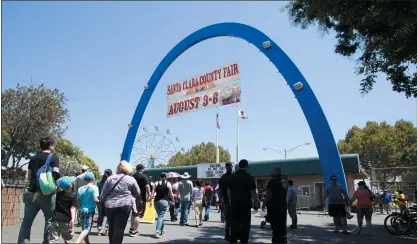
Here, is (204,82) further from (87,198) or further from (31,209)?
(31,209)

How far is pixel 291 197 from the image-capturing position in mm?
11977

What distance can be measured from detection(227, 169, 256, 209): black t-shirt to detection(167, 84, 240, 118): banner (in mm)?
14497

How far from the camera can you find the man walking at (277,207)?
7.69 meters

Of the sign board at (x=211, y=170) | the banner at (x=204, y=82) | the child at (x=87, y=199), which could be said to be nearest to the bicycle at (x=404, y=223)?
the child at (x=87, y=199)

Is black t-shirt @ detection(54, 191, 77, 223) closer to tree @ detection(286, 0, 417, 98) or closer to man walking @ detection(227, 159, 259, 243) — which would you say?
man walking @ detection(227, 159, 259, 243)

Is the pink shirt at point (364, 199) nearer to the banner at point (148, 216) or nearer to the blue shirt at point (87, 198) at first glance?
the banner at point (148, 216)

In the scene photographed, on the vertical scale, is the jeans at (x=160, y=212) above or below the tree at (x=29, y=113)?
below

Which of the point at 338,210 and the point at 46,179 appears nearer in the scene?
the point at 46,179

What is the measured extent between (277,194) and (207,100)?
15.8 m

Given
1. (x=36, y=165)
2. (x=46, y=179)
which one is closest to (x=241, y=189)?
(x=46, y=179)

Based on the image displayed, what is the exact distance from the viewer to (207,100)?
23.3 metres

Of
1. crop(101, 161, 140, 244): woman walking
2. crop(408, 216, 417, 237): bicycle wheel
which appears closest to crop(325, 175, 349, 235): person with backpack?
crop(408, 216, 417, 237): bicycle wheel

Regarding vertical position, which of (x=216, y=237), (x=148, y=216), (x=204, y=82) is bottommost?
(x=216, y=237)

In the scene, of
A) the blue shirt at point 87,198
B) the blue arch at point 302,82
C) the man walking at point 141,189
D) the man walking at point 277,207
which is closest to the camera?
the blue shirt at point 87,198
